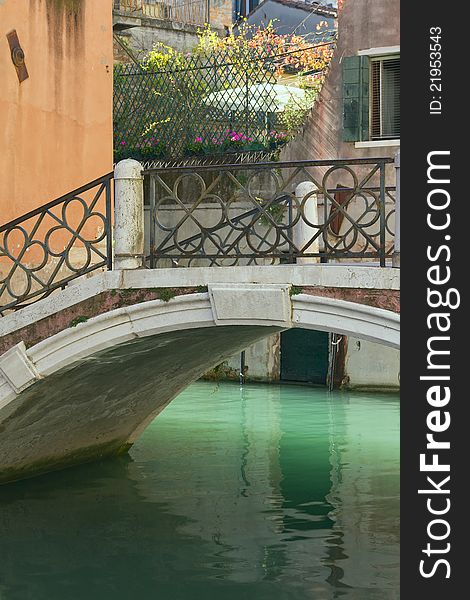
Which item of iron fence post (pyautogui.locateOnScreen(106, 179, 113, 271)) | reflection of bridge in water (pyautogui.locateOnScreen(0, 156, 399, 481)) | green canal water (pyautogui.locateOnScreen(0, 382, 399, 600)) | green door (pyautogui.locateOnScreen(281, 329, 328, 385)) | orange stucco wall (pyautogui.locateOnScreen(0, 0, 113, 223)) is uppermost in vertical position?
orange stucco wall (pyautogui.locateOnScreen(0, 0, 113, 223))

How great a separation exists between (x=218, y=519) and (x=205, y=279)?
7.17 ft

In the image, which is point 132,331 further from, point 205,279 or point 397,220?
point 397,220

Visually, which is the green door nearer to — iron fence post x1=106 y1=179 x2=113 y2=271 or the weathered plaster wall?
the weathered plaster wall

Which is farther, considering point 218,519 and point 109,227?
point 218,519

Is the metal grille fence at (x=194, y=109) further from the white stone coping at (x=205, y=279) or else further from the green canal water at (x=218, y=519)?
the white stone coping at (x=205, y=279)

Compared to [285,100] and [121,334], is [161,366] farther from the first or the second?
[285,100]

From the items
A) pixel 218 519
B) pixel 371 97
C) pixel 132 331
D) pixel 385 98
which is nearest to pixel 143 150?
pixel 371 97

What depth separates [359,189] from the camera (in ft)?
26.6

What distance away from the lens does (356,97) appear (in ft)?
51.4

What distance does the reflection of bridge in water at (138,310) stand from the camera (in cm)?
809

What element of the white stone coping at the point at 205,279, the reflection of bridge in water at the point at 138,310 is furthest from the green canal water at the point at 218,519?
the white stone coping at the point at 205,279

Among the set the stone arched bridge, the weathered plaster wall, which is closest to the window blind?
the weathered plaster wall

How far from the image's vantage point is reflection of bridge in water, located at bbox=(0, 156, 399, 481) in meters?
8.09

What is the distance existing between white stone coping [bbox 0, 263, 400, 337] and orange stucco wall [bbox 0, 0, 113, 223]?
1531mm
